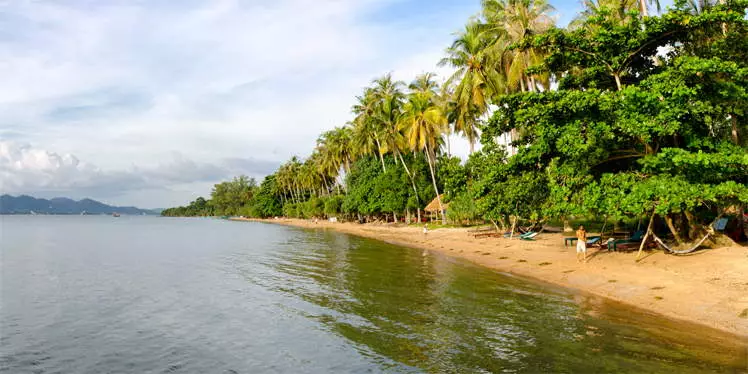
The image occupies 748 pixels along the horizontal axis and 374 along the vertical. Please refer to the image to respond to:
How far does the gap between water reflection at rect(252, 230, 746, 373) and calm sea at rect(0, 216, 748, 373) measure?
41mm

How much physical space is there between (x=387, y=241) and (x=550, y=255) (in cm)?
2038

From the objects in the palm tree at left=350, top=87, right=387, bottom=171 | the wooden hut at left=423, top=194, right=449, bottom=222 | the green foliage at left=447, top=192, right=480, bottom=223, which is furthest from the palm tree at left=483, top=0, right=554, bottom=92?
the palm tree at left=350, top=87, right=387, bottom=171

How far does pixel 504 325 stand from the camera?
1219 centimetres

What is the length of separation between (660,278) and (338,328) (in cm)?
1079

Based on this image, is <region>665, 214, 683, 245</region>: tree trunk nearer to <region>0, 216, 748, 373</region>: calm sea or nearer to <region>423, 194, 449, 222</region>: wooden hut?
<region>0, 216, 748, 373</region>: calm sea

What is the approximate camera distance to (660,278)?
15.4 metres

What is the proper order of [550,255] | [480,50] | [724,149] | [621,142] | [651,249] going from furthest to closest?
[480,50] → [550,255] → [651,249] → [621,142] → [724,149]

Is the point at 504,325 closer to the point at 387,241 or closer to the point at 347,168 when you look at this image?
the point at 387,241

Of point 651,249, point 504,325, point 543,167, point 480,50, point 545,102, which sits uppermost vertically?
point 480,50

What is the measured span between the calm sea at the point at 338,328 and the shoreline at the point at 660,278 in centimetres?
90

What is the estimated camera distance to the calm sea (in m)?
9.66

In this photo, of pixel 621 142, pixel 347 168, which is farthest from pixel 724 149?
pixel 347 168

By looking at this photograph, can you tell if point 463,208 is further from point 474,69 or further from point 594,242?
point 594,242

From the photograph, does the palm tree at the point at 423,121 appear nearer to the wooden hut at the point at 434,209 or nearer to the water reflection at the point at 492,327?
the wooden hut at the point at 434,209
